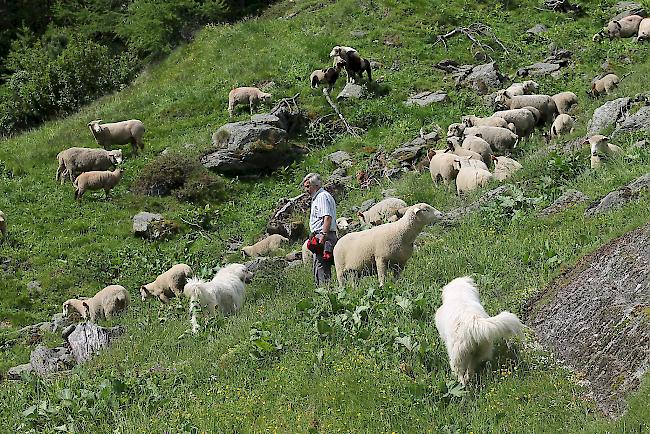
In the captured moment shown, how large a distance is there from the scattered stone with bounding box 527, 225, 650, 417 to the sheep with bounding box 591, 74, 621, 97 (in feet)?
46.6

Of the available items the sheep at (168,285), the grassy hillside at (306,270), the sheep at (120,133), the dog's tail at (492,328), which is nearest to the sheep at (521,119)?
the grassy hillside at (306,270)

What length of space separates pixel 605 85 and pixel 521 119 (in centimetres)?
308

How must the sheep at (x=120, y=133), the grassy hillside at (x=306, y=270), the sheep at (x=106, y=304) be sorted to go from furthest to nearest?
the sheep at (x=120, y=133) → the sheep at (x=106, y=304) → the grassy hillside at (x=306, y=270)

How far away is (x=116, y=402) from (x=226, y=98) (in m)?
19.9

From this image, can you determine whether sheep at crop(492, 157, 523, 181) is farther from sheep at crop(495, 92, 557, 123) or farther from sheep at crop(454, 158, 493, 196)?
sheep at crop(495, 92, 557, 123)

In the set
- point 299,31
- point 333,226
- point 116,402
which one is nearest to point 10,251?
point 333,226

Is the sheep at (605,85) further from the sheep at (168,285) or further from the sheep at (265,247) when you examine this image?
the sheep at (168,285)

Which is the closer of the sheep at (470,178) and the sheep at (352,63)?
the sheep at (470,178)

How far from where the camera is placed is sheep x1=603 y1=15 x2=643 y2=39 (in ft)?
88.5

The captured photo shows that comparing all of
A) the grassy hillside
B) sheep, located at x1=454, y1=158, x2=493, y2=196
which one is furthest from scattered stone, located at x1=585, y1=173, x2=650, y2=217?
sheep, located at x1=454, y1=158, x2=493, y2=196

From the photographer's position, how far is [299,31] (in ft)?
103

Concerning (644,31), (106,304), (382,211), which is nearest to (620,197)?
(382,211)

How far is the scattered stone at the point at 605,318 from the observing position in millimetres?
5820

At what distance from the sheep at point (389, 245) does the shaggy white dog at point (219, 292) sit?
216 centimetres
